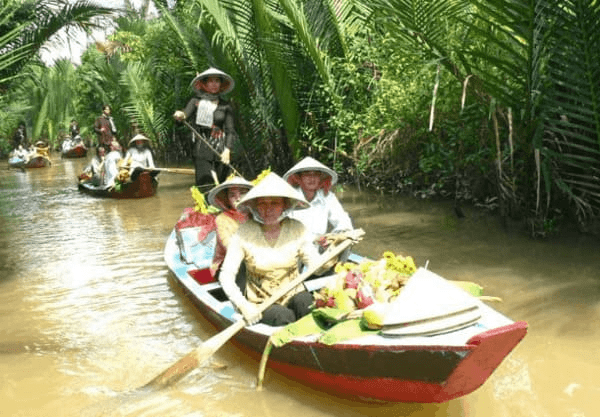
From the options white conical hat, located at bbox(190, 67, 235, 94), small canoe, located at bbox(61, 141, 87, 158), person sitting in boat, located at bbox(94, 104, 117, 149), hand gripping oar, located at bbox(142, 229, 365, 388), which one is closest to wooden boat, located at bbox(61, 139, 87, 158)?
small canoe, located at bbox(61, 141, 87, 158)

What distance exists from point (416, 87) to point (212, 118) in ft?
9.33

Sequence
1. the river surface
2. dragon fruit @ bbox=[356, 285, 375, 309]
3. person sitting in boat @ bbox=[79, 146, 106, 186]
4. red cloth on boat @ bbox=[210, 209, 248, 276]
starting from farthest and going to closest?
person sitting in boat @ bbox=[79, 146, 106, 186] < red cloth on boat @ bbox=[210, 209, 248, 276] < the river surface < dragon fruit @ bbox=[356, 285, 375, 309]

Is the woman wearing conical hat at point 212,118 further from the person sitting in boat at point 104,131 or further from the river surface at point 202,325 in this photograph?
the person sitting in boat at point 104,131

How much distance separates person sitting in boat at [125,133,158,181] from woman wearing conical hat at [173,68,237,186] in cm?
481

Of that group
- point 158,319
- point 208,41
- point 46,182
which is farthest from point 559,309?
point 46,182

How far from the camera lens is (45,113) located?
27359mm

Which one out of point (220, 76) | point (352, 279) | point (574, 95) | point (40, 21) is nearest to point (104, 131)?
point (40, 21)

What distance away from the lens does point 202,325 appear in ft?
15.8

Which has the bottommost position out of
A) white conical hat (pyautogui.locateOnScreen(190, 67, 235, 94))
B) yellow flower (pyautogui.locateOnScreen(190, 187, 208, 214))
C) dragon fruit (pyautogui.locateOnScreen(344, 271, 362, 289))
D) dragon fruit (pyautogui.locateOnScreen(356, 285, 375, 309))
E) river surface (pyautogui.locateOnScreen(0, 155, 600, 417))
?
river surface (pyautogui.locateOnScreen(0, 155, 600, 417))

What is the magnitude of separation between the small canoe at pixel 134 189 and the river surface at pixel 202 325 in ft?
9.47

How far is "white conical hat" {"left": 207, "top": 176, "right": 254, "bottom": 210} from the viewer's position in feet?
15.2

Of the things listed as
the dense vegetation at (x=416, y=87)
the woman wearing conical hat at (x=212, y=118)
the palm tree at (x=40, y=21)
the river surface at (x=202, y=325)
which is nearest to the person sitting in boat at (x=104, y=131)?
the dense vegetation at (x=416, y=87)

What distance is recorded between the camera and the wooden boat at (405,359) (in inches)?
102

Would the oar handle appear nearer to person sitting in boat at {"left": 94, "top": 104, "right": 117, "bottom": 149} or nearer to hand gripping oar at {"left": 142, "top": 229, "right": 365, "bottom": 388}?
hand gripping oar at {"left": 142, "top": 229, "right": 365, "bottom": 388}
